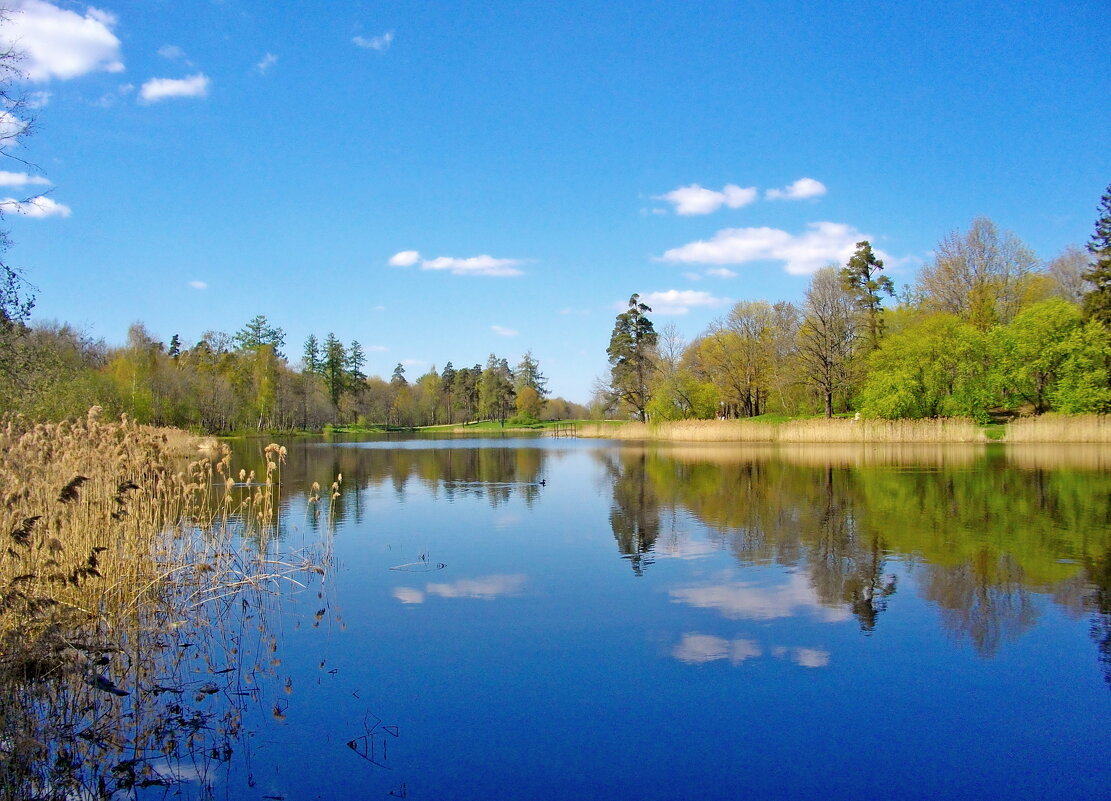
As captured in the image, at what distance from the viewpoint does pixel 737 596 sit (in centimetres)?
855

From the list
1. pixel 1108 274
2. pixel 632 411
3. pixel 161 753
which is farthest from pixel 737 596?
pixel 632 411

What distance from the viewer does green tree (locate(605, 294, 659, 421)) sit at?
67.9 m

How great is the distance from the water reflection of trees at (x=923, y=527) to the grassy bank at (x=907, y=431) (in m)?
10.5

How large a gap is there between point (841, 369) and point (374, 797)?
4834 cm

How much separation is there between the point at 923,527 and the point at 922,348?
3277cm

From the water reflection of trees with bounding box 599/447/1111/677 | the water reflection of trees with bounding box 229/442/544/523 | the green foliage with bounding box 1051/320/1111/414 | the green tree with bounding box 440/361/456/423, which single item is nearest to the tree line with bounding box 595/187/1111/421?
the green foliage with bounding box 1051/320/1111/414

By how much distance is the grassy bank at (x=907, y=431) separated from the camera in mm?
33594

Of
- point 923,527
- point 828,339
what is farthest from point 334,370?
point 923,527

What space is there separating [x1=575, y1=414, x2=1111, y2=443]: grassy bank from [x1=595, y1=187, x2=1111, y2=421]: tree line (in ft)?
7.92

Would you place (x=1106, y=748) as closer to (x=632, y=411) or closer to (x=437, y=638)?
(x=437, y=638)

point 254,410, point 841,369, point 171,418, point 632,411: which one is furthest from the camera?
point 254,410

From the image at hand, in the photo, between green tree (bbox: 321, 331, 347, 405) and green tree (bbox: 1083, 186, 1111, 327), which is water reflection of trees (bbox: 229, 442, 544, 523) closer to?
green tree (bbox: 1083, 186, 1111, 327)

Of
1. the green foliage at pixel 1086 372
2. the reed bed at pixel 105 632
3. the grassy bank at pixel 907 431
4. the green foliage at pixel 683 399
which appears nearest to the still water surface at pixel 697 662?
the reed bed at pixel 105 632

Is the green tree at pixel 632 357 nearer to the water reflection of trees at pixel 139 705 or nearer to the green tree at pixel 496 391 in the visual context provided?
the green tree at pixel 496 391
